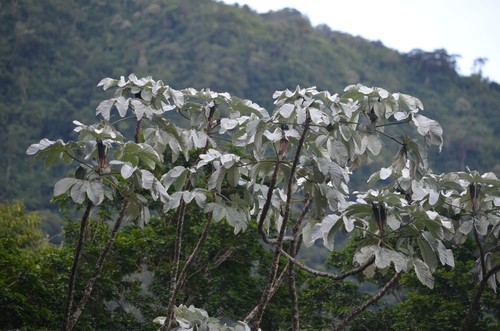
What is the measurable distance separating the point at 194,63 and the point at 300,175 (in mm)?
49804

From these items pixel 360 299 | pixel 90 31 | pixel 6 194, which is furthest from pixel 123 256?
pixel 90 31

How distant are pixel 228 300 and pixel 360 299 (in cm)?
160

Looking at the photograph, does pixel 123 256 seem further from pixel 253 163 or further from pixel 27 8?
pixel 27 8

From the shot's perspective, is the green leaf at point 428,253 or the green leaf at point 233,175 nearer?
the green leaf at point 428,253

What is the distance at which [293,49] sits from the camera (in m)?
60.2

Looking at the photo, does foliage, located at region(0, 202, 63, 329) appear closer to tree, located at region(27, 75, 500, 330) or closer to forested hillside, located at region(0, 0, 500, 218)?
tree, located at region(27, 75, 500, 330)

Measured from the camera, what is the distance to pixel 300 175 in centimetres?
384

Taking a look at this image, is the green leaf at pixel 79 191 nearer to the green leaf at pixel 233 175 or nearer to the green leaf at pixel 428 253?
the green leaf at pixel 233 175

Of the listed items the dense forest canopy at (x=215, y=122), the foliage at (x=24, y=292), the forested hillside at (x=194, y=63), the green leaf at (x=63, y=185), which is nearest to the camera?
the green leaf at (x=63, y=185)

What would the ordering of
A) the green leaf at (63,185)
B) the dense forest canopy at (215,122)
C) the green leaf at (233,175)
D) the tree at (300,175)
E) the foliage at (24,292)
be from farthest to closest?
the dense forest canopy at (215,122) < the foliage at (24,292) < the green leaf at (233,175) < the tree at (300,175) < the green leaf at (63,185)

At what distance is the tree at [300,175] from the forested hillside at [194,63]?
120 ft

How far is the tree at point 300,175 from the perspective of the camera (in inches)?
136

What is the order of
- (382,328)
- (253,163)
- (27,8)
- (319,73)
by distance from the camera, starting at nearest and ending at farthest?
1. (253,163)
2. (382,328)
3. (319,73)
4. (27,8)

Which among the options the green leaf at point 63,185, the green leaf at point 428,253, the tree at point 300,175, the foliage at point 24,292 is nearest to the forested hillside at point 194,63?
the foliage at point 24,292
